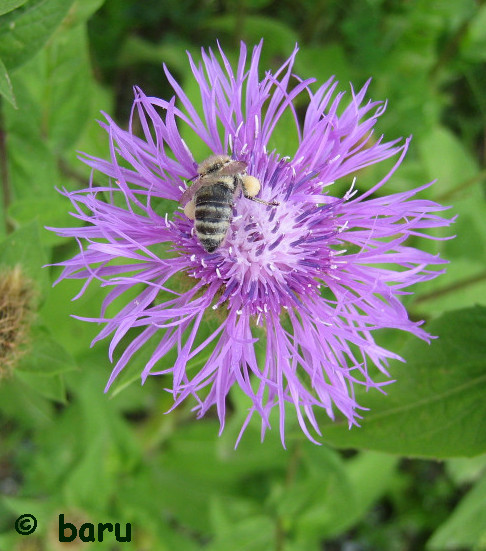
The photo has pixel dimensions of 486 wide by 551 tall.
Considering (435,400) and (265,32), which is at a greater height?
(265,32)

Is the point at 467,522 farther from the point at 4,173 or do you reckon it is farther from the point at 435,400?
the point at 4,173

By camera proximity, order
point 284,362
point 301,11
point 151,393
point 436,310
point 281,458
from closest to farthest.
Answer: point 284,362 → point 436,310 → point 281,458 → point 151,393 → point 301,11

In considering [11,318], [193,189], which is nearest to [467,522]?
[193,189]

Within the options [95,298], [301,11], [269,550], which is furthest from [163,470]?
[301,11]

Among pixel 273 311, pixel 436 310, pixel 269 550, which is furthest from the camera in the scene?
pixel 436 310

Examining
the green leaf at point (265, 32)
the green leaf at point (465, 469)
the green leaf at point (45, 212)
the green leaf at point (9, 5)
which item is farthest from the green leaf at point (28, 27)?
the green leaf at point (465, 469)

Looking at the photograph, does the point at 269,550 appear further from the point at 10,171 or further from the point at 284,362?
the point at 10,171

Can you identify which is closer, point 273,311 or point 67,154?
point 273,311
